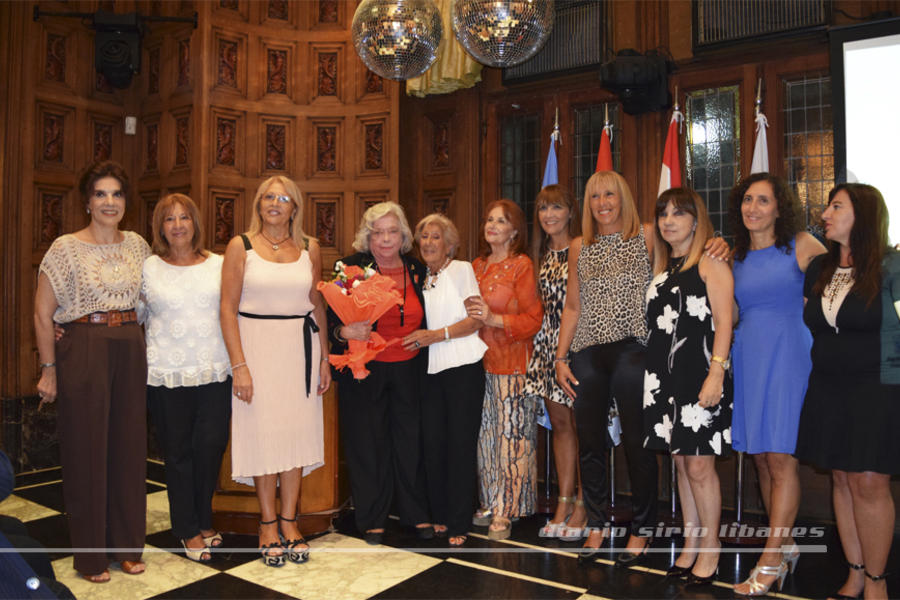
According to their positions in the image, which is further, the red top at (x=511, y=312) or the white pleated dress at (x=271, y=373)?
the red top at (x=511, y=312)

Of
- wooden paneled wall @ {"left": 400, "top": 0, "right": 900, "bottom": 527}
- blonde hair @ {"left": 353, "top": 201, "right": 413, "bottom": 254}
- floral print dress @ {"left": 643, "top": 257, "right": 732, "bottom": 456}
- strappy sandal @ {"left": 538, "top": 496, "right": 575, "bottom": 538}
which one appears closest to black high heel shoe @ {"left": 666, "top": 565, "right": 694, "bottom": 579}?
floral print dress @ {"left": 643, "top": 257, "right": 732, "bottom": 456}

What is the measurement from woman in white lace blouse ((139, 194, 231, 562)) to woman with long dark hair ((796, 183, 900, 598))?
8.31ft

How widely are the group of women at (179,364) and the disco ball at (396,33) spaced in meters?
0.76

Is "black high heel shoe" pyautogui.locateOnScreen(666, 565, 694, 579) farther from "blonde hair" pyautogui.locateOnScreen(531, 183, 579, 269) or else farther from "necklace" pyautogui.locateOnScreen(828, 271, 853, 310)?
"blonde hair" pyautogui.locateOnScreen(531, 183, 579, 269)

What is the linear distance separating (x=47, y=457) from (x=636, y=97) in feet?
15.6

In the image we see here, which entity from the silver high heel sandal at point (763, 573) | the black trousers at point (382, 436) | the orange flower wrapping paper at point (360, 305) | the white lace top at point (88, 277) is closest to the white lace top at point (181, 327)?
the white lace top at point (88, 277)

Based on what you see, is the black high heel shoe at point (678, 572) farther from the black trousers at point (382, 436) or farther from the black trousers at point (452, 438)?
the black trousers at point (382, 436)

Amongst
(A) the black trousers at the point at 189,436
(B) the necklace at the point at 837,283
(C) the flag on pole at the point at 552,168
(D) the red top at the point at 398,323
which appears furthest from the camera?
(C) the flag on pole at the point at 552,168

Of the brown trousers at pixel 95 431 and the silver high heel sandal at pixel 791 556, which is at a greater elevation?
the brown trousers at pixel 95 431

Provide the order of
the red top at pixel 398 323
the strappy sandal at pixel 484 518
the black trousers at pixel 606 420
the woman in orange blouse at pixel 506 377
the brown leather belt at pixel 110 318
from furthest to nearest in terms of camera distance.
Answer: the strappy sandal at pixel 484 518 < the woman in orange blouse at pixel 506 377 < the red top at pixel 398 323 < the black trousers at pixel 606 420 < the brown leather belt at pixel 110 318

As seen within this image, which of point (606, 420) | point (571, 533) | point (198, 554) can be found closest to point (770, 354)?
point (606, 420)

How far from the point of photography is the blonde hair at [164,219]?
10.5 ft

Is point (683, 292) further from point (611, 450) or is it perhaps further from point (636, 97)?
point (636, 97)

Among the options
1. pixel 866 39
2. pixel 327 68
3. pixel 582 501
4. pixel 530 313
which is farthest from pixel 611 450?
pixel 327 68
